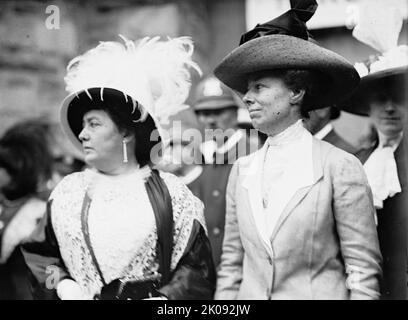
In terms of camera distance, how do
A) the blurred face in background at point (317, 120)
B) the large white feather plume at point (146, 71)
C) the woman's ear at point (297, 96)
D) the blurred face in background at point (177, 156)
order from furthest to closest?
the blurred face in background at point (177, 156) < the large white feather plume at point (146, 71) < the blurred face in background at point (317, 120) < the woman's ear at point (297, 96)

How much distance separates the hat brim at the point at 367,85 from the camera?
2.62m

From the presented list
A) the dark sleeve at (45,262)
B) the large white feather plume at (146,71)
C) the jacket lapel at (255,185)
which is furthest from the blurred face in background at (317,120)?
the dark sleeve at (45,262)

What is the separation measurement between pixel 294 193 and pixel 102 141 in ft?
2.83

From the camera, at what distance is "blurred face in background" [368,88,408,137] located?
2.66m

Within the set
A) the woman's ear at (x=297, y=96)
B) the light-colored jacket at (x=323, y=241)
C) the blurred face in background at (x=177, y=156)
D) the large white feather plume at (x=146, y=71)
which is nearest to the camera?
the light-colored jacket at (x=323, y=241)

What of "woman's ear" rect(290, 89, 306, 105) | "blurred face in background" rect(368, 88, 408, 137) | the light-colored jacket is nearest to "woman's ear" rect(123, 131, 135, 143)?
the light-colored jacket

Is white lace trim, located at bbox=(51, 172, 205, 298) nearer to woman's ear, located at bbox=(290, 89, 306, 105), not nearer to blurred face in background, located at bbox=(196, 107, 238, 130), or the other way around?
blurred face in background, located at bbox=(196, 107, 238, 130)

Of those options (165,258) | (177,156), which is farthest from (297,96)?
(165,258)

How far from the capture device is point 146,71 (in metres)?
2.70

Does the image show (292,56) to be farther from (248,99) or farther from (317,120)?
(317,120)

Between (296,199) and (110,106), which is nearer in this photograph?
(296,199)

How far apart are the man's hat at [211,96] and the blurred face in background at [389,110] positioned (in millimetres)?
624

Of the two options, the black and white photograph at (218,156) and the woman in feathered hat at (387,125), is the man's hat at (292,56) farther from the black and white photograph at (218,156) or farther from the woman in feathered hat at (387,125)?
the woman in feathered hat at (387,125)
